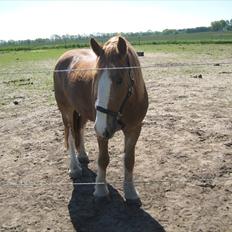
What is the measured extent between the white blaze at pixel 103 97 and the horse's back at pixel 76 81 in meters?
0.80

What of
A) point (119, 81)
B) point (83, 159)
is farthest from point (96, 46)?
point (83, 159)

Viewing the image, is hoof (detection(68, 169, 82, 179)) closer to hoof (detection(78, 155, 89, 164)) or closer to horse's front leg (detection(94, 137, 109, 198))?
hoof (detection(78, 155, 89, 164))

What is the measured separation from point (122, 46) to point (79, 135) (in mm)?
2253

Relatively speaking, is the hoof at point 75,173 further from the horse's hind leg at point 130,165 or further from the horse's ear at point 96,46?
the horse's ear at point 96,46

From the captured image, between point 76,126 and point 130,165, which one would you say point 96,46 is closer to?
point 130,165

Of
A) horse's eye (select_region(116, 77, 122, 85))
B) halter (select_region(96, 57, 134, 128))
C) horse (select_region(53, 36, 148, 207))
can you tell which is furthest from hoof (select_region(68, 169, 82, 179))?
horse's eye (select_region(116, 77, 122, 85))

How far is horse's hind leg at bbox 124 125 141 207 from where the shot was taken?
4.43 metres

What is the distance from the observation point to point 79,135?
5566 millimetres

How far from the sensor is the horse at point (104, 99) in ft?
11.9

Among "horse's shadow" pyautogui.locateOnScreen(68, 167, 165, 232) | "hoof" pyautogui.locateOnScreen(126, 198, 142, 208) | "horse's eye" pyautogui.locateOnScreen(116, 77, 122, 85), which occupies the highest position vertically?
"horse's eye" pyautogui.locateOnScreen(116, 77, 122, 85)

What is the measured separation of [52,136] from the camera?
23.2 feet

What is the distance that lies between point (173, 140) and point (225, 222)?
8.62 ft

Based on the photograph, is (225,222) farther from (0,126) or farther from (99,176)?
(0,126)

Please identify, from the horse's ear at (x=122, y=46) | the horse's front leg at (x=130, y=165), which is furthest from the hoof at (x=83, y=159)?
the horse's ear at (x=122, y=46)
